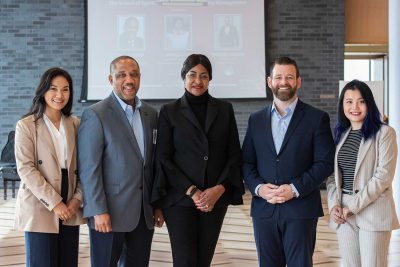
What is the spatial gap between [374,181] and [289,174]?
44cm

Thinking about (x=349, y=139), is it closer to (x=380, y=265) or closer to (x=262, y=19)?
(x=380, y=265)

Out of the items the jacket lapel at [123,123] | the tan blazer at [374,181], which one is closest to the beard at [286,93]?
the tan blazer at [374,181]

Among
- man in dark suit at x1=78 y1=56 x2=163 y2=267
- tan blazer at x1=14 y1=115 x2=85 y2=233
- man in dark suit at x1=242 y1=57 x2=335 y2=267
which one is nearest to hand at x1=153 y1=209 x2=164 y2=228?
man in dark suit at x1=78 y1=56 x2=163 y2=267

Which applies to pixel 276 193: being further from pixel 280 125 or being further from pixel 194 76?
pixel 194 76

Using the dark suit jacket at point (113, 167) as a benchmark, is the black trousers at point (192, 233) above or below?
below

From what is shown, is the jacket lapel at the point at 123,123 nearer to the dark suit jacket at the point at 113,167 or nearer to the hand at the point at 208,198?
the dark suit jacket at the point at 113,167

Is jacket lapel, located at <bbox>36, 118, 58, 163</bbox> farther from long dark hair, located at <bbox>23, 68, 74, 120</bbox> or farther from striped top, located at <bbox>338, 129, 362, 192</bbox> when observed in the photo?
striped top, located at <bbox>338, 129, 362, 192</bbox>

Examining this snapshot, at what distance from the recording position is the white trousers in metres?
2.55

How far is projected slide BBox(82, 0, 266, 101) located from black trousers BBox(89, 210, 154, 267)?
5.75 m

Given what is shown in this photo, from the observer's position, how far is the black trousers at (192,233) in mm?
2676

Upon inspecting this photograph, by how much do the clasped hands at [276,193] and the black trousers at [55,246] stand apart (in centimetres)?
105

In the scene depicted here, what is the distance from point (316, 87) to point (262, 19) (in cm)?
152

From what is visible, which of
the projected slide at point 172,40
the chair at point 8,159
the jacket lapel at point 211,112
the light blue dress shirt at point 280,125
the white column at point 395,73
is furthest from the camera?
the projected slide at point 172,40

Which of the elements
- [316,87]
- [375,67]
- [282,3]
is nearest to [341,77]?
[316,87]
